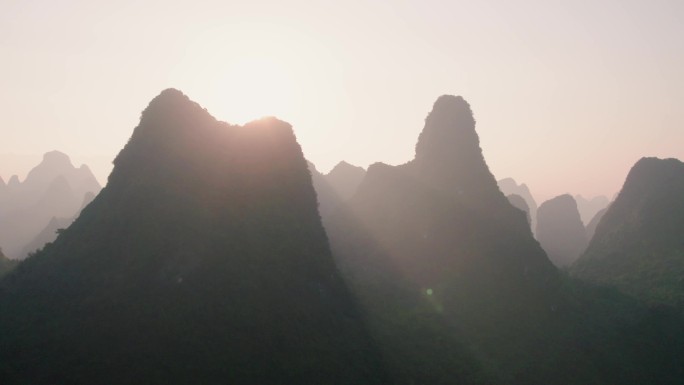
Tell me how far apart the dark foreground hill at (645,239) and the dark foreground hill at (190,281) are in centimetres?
3145

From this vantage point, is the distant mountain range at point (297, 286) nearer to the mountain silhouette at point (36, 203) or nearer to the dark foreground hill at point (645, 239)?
the dark foreground hill at point (645, 239)

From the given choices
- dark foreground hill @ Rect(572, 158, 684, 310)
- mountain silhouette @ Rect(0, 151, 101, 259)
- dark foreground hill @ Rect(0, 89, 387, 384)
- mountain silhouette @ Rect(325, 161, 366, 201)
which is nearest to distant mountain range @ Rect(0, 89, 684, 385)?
dark foreground hill @ Rect(0, 89, 387, 384)

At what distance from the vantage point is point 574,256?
2830 inches

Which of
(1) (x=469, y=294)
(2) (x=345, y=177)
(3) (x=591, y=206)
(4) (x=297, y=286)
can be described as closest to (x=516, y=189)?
(3) (x=591, y=206)

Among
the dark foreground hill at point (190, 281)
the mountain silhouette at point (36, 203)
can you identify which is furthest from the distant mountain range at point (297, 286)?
the mountain silhouette at point (36, 203)

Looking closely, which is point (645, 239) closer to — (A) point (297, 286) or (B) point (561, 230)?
(B) point (561, 230)

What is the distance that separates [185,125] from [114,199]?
20.7 feet

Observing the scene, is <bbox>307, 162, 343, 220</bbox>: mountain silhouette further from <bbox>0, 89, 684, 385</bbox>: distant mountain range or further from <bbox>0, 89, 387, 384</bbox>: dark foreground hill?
<bbox>0, 89, 387, 384</bbox>: dark foreground hill

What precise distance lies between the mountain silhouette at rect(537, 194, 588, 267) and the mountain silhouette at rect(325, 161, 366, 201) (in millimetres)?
33796

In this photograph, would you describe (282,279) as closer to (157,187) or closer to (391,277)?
(157,187)

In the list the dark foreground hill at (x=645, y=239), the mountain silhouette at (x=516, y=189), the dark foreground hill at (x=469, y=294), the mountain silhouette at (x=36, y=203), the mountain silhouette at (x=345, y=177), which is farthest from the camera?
the mountain silhouette at (x=516, y=189)

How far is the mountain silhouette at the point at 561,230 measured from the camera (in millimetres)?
72375

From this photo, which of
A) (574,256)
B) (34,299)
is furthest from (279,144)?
(574,256)

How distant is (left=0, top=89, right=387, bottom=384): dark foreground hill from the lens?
1852 centimetres
